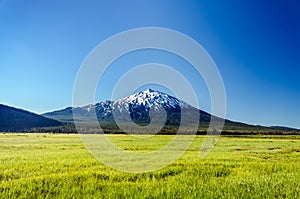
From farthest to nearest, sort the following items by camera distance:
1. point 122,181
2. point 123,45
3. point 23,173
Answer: point 123,45, point 23,173, point 122,181

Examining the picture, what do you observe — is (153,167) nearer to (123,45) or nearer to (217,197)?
(217,197)

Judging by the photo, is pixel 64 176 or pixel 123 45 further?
pixel 123 45

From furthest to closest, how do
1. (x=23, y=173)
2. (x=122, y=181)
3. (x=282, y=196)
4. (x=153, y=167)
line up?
(x=153, y=167), (x=23, y=173), (x=122, y=181), (x=282, y=196)

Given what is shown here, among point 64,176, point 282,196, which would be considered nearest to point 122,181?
point 64,176

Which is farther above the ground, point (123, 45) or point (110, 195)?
point (123, 45)

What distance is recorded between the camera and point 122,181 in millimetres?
12406

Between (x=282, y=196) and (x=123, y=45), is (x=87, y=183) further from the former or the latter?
(x=123, y=45)

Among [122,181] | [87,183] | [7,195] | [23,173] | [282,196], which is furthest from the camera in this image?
[23,173]

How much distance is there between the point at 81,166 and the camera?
16.1 m

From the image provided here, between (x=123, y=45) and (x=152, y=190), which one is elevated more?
(x=123, y=45)

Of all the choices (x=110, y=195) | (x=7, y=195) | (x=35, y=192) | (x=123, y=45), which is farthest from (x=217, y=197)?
(x=123, y=45)

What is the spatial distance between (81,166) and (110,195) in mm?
6655

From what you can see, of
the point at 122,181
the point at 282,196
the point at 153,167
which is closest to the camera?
the point at 282,196

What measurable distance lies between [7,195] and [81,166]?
668 centimetres
